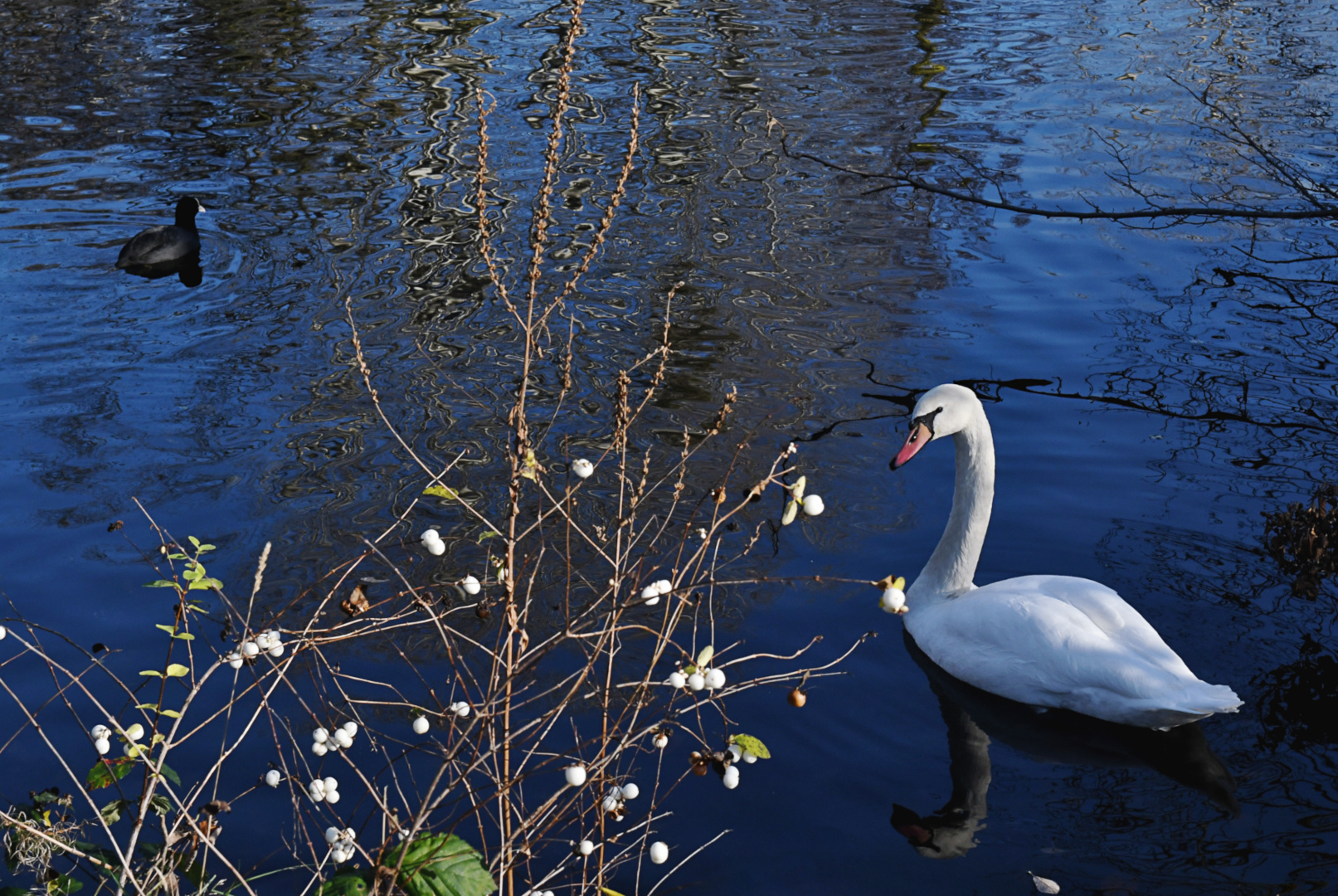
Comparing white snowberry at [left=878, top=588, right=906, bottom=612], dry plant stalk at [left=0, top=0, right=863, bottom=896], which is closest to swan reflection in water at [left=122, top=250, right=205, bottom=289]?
dry plant stalk at [left=0, top=0, right=863, bottom=896]

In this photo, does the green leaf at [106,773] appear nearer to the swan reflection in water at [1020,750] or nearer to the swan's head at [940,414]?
the swan reflection in water at [1020,750]

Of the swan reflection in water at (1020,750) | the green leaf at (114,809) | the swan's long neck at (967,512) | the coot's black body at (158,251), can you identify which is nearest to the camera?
the green leaf at (114,809)

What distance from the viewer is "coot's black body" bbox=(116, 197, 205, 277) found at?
34.3 feet

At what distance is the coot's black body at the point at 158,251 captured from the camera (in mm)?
10461

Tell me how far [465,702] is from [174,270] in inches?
328

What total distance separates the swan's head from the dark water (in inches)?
32.0

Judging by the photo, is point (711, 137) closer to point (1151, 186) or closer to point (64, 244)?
point (1151, 186)

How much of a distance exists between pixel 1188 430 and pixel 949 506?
5.69 ft

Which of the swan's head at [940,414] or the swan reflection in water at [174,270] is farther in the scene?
the swan reflection in water at [174,270]

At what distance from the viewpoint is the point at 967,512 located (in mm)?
5980

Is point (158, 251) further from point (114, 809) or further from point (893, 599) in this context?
point (893, 599)

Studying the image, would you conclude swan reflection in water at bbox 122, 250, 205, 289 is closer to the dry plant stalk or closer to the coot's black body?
the coot's black body

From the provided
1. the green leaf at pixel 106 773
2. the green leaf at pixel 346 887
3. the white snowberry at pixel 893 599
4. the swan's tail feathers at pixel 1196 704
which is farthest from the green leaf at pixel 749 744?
the swan's tail feathers at pixel 1196 704

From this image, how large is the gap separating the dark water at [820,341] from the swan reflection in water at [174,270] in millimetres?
112
